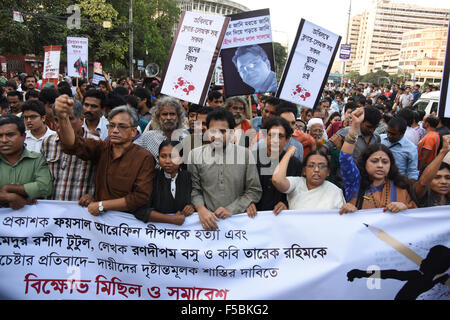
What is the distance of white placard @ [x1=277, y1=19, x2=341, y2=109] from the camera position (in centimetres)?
424

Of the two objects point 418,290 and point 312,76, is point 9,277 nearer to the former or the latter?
point 418,290

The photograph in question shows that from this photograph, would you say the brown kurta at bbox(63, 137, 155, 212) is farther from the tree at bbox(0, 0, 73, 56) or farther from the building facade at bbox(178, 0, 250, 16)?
the building facade at bbox(178, 0, 250, 16)

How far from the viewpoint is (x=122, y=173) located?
116 inches

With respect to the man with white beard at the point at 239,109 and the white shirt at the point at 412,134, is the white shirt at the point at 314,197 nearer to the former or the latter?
the man with white beard at the point at 239,109

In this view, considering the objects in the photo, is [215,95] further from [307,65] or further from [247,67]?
[307,65]

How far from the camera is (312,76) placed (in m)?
4.26

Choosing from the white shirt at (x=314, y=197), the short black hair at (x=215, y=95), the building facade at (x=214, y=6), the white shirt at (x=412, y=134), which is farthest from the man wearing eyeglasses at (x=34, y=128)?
the building facade at (x=214, y=6)

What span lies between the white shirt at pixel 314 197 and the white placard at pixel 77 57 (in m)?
7.36

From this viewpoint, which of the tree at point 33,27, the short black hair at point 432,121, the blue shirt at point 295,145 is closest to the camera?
the blue shirt at point 295,145

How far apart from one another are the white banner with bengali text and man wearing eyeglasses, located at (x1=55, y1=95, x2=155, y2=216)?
0.55 ft

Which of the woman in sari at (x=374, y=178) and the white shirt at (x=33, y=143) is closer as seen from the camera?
the woman in sari at (x=374, y=178)

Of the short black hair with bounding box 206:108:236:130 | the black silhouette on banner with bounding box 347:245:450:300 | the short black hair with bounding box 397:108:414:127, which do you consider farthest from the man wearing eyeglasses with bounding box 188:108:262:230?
the short black hair with bounding box 397:108:414:127

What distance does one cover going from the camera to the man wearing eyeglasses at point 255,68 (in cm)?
472

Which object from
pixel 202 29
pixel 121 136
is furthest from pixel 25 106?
pixel 202 29
